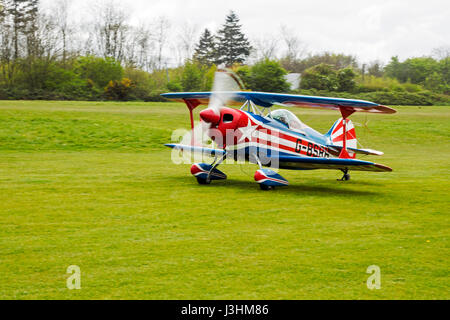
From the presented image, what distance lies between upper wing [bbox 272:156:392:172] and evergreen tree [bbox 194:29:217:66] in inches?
2393

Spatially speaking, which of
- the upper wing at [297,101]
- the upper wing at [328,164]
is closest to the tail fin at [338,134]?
the upper wing at [297,101]

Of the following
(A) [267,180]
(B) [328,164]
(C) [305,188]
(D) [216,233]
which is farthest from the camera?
(C) [305,188]

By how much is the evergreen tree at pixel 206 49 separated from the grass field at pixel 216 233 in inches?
2301

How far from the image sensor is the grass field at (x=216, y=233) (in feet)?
15.7

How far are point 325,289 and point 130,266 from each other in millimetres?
2157

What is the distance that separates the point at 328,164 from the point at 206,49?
6912 cm

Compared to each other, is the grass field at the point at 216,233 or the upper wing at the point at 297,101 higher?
the upper wing at the point at 297,101

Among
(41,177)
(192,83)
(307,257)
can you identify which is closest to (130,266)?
(307,257)

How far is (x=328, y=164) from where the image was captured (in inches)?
435

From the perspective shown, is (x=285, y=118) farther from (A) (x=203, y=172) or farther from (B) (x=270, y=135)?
(A) (x=203, y=172)

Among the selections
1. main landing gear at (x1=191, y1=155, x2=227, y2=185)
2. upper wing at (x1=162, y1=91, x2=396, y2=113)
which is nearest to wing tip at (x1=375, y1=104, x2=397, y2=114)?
upper wing at (x1=162, y1=91, x2=396, y2=113)

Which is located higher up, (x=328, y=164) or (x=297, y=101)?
(x=297, y=101)

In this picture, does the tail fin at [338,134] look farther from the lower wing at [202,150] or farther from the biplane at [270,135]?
the lower wing at [202,150]

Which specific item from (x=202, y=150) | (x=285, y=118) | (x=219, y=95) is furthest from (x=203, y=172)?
(x=285, y=118)
